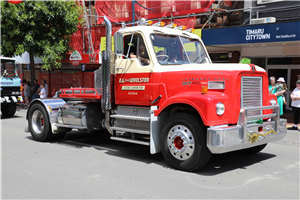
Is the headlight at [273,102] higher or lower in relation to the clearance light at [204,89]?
lower

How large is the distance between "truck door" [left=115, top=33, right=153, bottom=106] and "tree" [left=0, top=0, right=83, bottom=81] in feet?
39.7

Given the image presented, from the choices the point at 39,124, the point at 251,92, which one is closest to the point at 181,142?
the point at 251,92

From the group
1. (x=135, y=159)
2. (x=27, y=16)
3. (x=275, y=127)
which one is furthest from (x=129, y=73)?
(x=27, y=16)

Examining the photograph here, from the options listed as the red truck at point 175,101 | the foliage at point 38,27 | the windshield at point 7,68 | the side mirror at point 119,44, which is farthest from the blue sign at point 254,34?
the windshield at point 7,68

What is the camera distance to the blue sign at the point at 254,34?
12117mm

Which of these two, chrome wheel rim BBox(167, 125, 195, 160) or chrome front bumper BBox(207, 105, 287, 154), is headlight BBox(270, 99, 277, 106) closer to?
chrome front bumper BBox(207, 105, 287, 154)

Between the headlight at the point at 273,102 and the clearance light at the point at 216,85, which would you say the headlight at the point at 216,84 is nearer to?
the clearance light at the point at 216,85

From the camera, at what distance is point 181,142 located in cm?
571

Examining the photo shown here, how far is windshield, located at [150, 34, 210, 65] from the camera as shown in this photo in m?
6.54

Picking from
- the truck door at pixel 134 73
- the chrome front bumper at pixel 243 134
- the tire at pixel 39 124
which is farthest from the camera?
the tire at pixel 39 124

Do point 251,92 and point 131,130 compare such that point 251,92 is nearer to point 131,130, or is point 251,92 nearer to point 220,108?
point 220,108

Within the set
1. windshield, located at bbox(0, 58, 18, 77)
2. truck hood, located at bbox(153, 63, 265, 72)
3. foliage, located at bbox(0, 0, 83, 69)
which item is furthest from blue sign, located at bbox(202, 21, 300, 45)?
→ windshield, located at bbox(0, 58, 18, 77)

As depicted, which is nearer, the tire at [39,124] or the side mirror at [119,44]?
the side mirror at [119,44]

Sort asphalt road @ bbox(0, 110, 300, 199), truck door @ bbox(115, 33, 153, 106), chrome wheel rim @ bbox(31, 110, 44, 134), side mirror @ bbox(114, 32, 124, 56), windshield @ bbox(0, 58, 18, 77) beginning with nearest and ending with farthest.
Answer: asphalt road @ bbox(0, 110, 300, 199) → side mirror @ bbox(114, 32, 124, 56) → truck door @ bbox(115, 33, 153, 106) → chrome wheel rim @ bbox(31, 110, 44, 134) → windshield @ bbox(0, 58, 18, 77)
